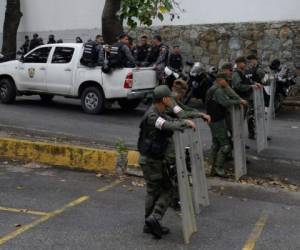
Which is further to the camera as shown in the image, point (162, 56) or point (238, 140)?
point (162, 56)

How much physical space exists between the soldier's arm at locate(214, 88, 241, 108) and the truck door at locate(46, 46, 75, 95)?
20.1 feet

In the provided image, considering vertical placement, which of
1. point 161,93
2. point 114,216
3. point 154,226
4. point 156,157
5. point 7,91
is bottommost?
point 114,216

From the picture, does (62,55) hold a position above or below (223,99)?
above

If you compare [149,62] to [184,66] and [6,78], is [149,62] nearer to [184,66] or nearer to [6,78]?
[184,66]

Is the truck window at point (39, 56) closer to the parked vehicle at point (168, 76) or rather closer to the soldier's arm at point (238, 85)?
the parked vehicle at point (168, 76)

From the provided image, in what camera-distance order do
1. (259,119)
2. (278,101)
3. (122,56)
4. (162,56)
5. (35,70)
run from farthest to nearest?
(162,56)
(278,101)
(35,70)
(122,56)
(259,119)

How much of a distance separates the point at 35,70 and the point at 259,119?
679 centimetres

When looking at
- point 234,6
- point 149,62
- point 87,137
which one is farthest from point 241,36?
point 87,137

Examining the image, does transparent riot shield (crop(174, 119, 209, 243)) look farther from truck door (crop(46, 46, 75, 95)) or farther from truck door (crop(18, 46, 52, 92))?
truck door (crop(18, 46, 52, 92))

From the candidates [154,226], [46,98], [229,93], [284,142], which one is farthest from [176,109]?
[46,98]

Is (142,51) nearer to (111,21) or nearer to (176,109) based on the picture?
(111,21)

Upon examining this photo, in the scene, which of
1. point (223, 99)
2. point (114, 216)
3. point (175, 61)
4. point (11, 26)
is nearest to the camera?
point (114, 216)

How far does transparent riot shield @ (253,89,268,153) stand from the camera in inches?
401

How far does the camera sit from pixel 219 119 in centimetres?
914
